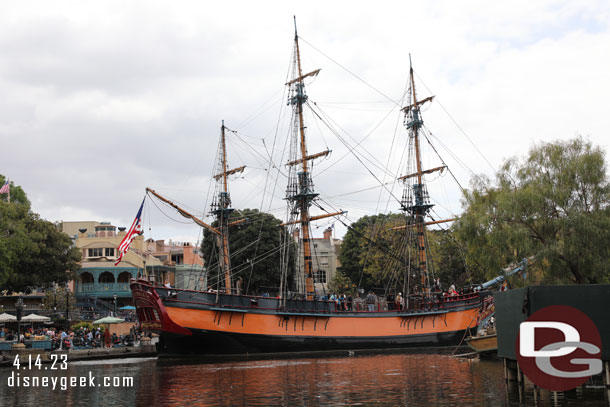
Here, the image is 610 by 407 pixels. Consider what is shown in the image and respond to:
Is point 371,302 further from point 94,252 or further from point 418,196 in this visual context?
point 94,252

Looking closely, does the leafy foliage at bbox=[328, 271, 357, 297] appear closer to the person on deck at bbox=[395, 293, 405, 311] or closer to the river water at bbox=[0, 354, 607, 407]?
the person on deck at bbox=[395, 293, 405, 311]

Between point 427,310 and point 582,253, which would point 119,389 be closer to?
point 582,253

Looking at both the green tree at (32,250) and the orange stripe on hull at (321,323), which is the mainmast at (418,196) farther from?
the green tree at (32,250)

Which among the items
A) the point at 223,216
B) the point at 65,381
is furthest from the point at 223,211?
the point at 65,381

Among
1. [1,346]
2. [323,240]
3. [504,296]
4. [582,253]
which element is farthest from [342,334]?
[323,240]

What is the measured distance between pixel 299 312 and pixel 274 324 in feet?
5.90

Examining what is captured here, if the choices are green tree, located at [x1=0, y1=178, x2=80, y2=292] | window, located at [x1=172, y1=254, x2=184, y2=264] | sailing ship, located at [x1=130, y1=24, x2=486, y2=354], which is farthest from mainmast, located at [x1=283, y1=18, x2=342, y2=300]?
window, located at [x1=172, y1=254, x2=184, y2=264]

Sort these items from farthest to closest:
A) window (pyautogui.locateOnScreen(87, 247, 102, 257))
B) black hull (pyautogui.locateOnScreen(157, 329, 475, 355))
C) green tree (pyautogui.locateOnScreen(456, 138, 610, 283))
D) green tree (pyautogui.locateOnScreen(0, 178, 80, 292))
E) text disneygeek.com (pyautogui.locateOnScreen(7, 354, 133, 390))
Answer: window (pyautogui.locateOnScreen(87, 247, 102, 257)), green tree (pyautogui.locateOnScreen(0, 178, 80, 292)), black hull (pyautogui.locateOnScreen(157, 329, 475, 355)), green tree (pyautogui.locateOnScreen(456, 138, 610, 283)), text disneygeek.com (pyautogui.locateOnScreen(7, 354, 133, 390))

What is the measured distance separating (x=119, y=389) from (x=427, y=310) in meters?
26.5

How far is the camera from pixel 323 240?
88375 mm

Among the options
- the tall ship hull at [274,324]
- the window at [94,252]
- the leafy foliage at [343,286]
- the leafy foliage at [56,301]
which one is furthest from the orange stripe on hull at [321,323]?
the window at [94,252]

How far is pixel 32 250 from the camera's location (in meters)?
48.2

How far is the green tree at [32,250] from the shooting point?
4591cm

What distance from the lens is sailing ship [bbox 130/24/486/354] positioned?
34.9m
